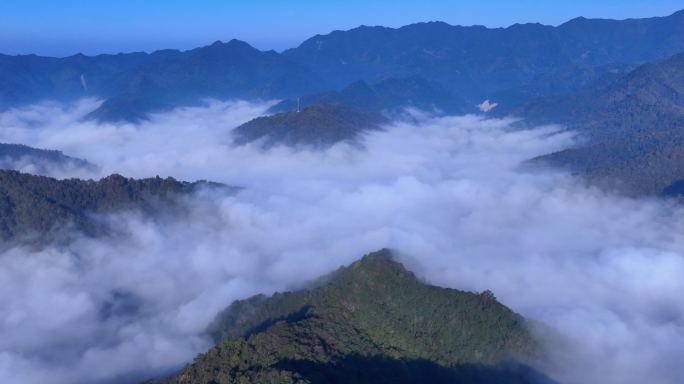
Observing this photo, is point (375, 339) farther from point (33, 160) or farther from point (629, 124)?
point (629, 124)

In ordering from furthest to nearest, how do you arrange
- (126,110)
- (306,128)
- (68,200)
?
(126,110), (306,128), (68,200)

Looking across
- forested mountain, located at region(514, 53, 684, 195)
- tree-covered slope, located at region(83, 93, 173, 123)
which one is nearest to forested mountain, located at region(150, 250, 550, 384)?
forested mountain, located at region(514, 53, 684, 195)

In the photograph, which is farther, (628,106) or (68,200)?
(628,106)

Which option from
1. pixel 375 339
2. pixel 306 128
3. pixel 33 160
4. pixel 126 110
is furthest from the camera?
pixel 126 110

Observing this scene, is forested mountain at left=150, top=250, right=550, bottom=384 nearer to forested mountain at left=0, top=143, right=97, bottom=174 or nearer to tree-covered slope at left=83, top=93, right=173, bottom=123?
forested mountain at left=0, top=143, right=97, bottom=174

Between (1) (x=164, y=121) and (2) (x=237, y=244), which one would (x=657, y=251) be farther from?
(1) (x=164, y=121)

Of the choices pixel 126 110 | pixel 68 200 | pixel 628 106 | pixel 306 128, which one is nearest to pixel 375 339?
pixel 68 200
